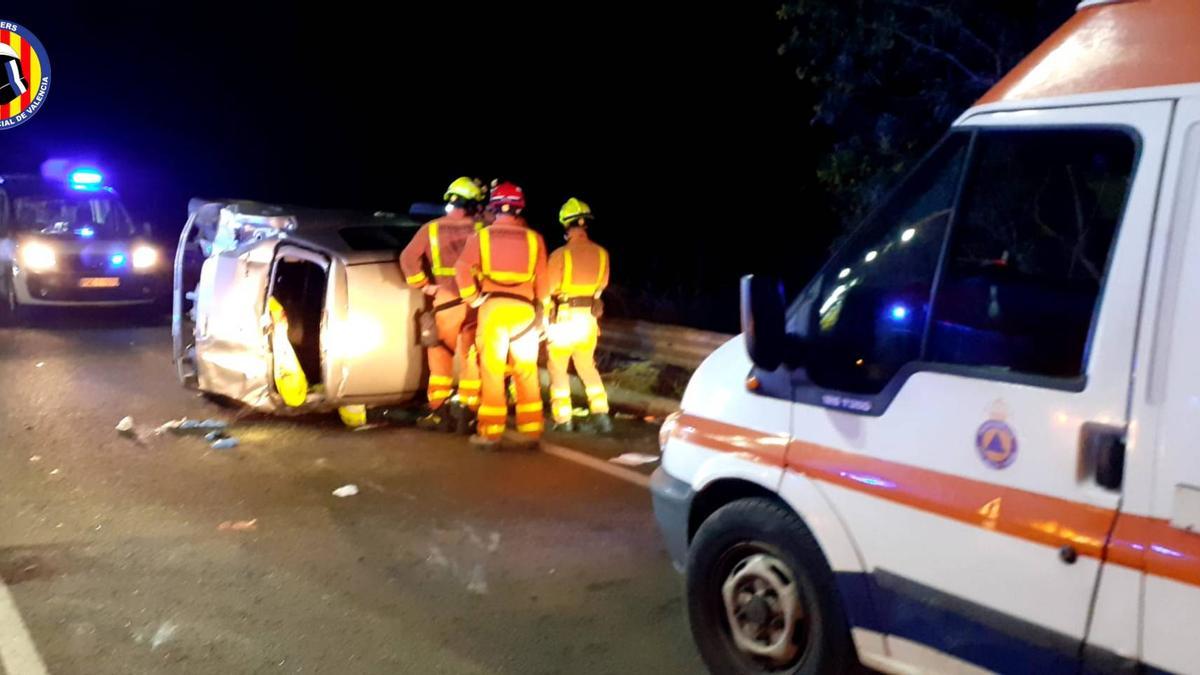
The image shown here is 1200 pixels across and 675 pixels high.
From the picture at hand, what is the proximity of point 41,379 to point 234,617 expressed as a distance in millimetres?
6762

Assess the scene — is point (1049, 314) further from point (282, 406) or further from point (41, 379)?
point (41, 379)

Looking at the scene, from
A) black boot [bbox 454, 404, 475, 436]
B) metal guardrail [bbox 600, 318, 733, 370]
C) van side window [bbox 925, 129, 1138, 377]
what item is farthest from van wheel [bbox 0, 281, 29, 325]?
van side window [bbox 925, 129, 1138, 377]

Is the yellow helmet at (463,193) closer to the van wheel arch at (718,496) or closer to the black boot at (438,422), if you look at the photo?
the black boot at (438,422)

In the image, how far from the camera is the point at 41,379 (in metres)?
10.8

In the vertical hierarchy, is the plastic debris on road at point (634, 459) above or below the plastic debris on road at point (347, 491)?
above

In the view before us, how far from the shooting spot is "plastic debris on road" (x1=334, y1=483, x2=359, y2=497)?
7020 millimetres

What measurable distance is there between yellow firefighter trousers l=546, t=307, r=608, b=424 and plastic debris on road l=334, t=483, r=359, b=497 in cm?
198

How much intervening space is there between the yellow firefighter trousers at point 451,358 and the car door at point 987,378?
4480mm

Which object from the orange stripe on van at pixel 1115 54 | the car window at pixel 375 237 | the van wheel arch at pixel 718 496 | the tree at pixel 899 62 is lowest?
the van wheel arch at pixel 718 496

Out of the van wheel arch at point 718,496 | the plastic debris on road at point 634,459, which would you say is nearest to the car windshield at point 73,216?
the plastic debris on road at point 634,459

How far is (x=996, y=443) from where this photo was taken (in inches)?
130

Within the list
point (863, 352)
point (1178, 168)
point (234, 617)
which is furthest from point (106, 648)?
A: point (1178, 168)

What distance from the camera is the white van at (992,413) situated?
2967 millimetres

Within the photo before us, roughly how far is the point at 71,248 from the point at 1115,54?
46.6 feet
